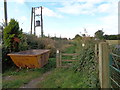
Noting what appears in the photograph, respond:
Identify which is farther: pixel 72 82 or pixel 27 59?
pixel 27 59

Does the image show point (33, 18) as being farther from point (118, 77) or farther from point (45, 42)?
point (118, 77)

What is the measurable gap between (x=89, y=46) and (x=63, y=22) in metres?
7.45

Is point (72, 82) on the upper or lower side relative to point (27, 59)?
lower

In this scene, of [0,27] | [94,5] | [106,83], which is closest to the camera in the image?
[106,83]

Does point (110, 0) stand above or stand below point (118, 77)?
above

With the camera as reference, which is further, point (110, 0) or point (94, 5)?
point (94, 5)

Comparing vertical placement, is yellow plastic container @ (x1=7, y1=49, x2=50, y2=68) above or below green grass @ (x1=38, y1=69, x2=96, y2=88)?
above

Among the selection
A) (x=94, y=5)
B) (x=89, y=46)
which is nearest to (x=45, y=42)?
(x=94, y=5)

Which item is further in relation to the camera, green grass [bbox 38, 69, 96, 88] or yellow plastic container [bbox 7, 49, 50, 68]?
yellow plastic container [bbox 7, 49, 50, 68]

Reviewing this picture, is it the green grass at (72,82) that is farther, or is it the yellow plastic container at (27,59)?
the yellow plastic container at (27,59)

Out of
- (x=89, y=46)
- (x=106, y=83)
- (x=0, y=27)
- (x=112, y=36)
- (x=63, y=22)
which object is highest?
(x=63, y=22)

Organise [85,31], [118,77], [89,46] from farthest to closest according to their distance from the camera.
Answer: [85,31]
[89,46]
[118,77]

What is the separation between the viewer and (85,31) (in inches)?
261

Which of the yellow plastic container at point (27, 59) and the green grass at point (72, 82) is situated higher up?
the yellow plastic container at point (27, 59)
